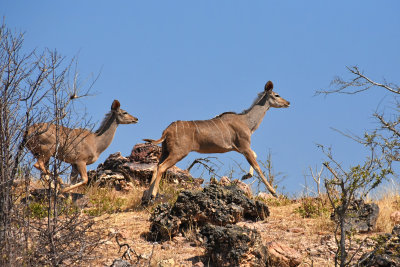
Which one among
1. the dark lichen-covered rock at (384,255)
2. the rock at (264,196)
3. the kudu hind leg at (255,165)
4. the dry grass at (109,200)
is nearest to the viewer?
the dark lichen-covered rock at (384,255)

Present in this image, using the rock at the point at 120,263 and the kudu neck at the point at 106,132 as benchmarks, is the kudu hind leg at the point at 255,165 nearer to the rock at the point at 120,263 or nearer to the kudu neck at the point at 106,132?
the kudu neck at the point at 106,132

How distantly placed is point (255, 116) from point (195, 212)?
6574 millimetres

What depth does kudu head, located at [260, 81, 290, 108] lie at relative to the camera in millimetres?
16453

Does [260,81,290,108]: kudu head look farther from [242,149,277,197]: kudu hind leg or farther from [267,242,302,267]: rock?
[267,242,302,267]: rock

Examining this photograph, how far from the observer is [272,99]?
54.3 feet

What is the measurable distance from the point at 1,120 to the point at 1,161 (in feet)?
1.83

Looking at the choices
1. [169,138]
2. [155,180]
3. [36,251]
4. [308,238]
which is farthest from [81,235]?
[169,138]

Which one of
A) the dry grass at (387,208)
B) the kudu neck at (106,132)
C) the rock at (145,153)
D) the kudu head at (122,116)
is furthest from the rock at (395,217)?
the kudu neck at (106,132)

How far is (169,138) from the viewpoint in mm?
13508

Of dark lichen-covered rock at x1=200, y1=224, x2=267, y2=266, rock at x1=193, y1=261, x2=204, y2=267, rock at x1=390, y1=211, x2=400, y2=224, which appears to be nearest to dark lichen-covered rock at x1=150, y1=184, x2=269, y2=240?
rock at x1=193, y1=261, x2=204, y2=267

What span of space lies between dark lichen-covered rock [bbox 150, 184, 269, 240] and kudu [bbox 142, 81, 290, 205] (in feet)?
8.90

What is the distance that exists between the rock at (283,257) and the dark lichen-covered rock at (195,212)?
173 centimetres

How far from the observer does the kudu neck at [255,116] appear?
51.2ft

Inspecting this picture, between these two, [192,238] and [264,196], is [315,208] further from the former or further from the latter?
[192,238]
